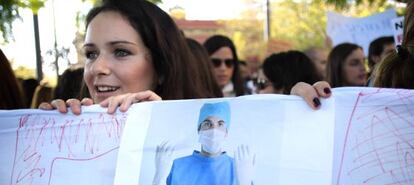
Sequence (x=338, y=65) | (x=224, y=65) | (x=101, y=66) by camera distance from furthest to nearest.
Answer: (x=224, y=65), (x=338, y=65), (x=101, y=66)

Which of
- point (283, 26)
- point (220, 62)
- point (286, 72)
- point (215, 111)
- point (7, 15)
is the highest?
point (283, 26)

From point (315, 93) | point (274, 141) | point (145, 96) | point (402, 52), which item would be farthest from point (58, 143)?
point (402, 52)

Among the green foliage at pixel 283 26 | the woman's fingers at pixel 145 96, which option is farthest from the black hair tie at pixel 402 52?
the green foliage at pixel 283 26

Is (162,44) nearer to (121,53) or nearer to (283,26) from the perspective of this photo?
(121,53)

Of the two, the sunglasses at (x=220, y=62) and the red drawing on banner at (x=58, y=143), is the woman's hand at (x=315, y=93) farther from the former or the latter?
the sunglasses at (x=220, y=62)

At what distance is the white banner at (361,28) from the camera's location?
17.5 feet

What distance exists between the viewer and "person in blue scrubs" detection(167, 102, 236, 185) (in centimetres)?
118

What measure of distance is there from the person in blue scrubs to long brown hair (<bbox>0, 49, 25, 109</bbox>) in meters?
1.10

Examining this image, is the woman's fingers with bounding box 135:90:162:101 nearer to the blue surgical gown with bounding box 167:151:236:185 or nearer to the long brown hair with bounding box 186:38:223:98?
the blue surgical gown with bounding box 167:151:236:185

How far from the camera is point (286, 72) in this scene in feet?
11.2

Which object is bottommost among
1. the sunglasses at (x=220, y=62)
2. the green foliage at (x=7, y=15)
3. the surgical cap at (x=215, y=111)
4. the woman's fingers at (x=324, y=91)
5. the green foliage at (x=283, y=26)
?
the surgical cap at (x=215, y=111)

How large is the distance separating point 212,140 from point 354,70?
310 centimetres

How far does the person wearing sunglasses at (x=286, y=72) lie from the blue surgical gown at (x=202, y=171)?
7.21 feet

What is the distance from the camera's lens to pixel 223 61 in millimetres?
4375
